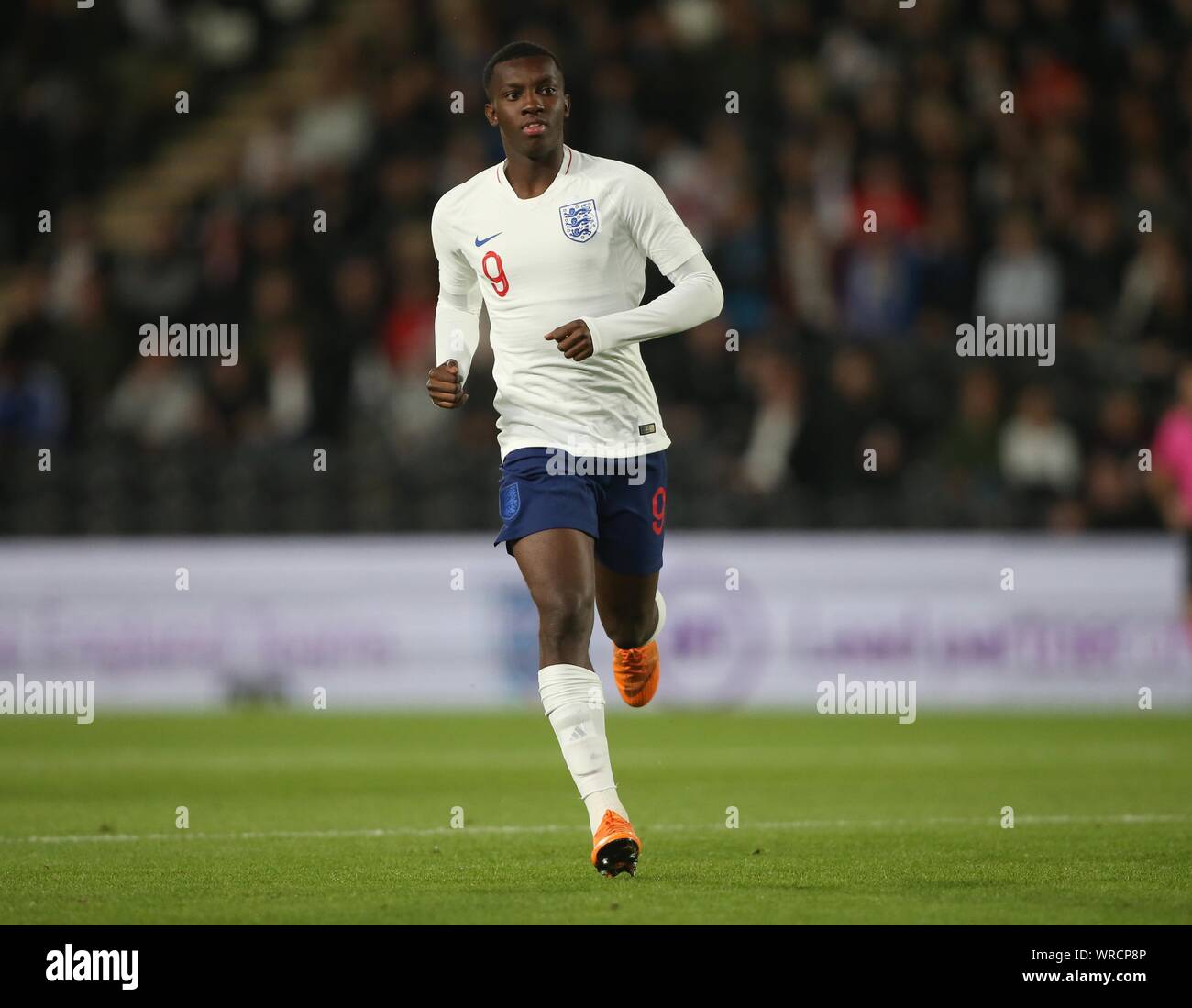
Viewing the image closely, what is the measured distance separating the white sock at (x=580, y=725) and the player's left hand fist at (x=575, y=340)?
1028mm

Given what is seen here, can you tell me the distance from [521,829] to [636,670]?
79 centimetres

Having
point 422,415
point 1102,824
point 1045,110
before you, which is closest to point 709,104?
point 1045,110

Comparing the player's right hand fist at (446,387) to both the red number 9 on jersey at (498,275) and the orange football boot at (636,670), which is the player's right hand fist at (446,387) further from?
the orange football boot at (636,670)

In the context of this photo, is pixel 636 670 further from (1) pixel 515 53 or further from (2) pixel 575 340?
(1) pixel 515 53

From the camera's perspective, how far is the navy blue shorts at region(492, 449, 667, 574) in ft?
21.9

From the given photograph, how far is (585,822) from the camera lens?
824 centimetres

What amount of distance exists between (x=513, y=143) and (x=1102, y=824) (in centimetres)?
360

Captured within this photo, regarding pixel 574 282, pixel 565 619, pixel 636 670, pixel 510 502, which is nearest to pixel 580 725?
pixel 565 619

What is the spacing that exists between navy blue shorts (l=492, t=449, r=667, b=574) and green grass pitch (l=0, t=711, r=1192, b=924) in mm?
1106

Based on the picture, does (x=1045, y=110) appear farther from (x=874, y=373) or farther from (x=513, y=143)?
(x=513, y=143)

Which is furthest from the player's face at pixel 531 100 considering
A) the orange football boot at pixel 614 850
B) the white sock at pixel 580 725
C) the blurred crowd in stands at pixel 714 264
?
the blurred crowd in stands at pixel 714 264

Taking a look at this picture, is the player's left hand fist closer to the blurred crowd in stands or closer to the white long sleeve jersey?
the white long sleeve jersey

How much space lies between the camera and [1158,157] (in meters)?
17.4

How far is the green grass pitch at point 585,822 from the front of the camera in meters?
5.90
